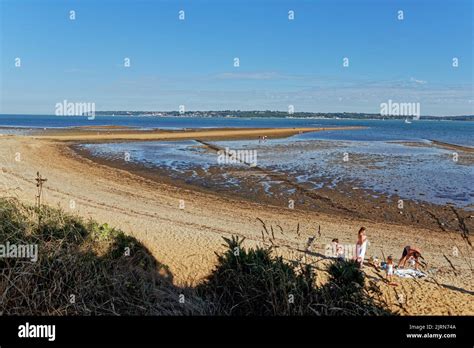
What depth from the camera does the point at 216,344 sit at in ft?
8.23

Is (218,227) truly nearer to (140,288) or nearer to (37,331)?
(140,288)

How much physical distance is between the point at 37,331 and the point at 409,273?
30.2 feet

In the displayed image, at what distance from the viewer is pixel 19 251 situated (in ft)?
15.0

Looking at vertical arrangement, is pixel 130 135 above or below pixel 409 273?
above

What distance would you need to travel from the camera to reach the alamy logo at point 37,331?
2.50m

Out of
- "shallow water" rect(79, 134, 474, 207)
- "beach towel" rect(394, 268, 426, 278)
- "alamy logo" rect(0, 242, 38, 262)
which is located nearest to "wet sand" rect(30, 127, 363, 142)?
"shallow water" rect(79, 134, 474, 207)

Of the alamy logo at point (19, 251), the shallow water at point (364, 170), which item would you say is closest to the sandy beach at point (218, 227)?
the alamy logo at point (19, 251)

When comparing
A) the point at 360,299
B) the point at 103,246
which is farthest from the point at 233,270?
the point at 103,246

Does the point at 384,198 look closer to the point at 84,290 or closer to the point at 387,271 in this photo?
the point at 387,271

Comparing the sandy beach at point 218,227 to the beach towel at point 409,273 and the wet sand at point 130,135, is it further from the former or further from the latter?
the wet sand at point 130,135

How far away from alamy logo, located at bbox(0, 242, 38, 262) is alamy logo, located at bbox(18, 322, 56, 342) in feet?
6.37

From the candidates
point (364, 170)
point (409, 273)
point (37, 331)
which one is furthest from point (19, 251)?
point (364, 170)

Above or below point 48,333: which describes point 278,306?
below

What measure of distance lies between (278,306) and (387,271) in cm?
631
